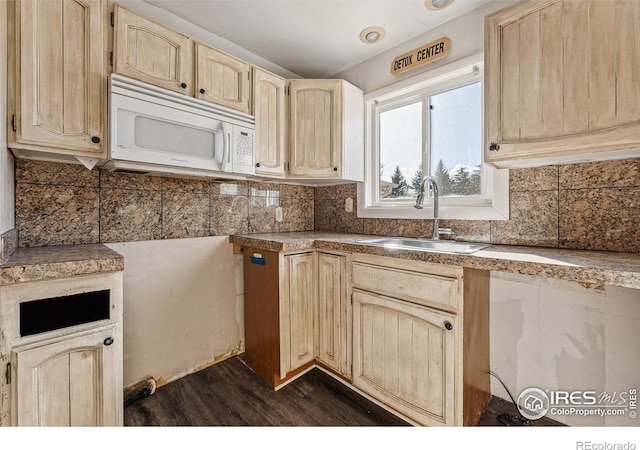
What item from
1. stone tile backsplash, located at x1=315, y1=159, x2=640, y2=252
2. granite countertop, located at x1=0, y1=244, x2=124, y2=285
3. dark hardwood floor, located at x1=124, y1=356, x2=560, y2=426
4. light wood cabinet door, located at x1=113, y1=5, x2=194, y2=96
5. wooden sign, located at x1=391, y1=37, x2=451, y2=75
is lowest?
dark hardwood floor, located at x1=124, y1=356, x2=560, y2=426

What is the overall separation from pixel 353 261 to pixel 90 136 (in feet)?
4.79

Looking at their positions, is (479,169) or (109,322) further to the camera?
(479,169)

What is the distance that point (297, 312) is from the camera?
180cm

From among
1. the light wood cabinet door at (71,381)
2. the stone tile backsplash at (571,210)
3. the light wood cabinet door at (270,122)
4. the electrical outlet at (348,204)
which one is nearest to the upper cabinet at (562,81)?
the stone tile backsplash at (571,210)

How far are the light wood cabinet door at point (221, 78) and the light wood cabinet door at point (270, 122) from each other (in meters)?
0.09

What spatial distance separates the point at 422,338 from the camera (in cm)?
135

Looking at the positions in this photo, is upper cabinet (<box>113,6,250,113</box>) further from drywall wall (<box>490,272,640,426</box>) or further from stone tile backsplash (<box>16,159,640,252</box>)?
drywall wall (<box>490,272,640,426</box>)

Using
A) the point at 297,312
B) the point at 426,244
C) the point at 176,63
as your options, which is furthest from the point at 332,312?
the point at 176,63

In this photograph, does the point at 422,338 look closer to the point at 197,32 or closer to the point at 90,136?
the point at 90,136

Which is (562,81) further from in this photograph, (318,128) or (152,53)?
(152,53)

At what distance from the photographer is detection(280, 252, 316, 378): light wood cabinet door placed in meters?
1.74

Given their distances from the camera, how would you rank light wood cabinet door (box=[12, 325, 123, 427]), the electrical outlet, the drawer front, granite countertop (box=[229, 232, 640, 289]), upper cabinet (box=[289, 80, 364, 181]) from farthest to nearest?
1. the electrical outlet
2. upper cabinet (box=[289, 80, 364, 181])
3. the drawer front
4. light wood cabinet door (box=[12, 325, 123, 427])
5. granite countertop (box=[229, 232, 640, 289])

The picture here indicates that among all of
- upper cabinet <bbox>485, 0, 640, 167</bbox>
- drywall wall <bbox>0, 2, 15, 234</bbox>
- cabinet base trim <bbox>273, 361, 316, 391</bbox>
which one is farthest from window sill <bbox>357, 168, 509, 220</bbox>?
drywall wall <bbox>0, 2, 15, 234</bbox>

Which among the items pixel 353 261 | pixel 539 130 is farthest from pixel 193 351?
pixel 539 130
